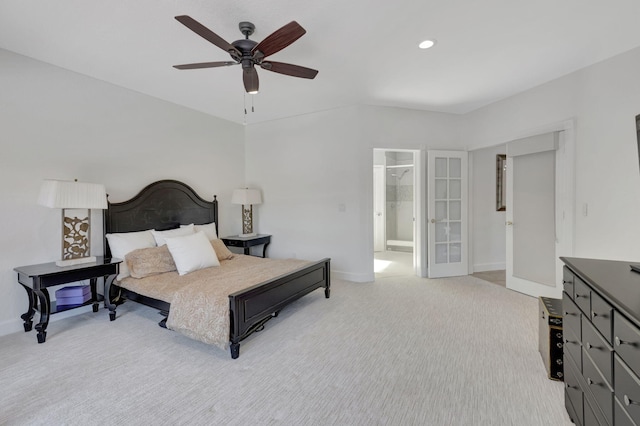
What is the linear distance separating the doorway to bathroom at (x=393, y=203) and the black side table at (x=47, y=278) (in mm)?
5235

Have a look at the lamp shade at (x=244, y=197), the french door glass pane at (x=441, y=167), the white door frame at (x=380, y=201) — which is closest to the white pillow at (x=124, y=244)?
the lamp shade at (x=244, y=197)

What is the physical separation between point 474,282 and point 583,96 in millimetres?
2690

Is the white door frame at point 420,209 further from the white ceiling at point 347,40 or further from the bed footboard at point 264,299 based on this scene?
the bed footboard at point 264,299

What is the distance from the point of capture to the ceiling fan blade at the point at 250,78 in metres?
2.30

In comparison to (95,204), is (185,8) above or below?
above

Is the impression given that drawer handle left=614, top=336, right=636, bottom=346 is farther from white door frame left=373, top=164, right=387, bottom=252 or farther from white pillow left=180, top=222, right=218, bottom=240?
white door frame left=373, top=164, right=387, bottom=252

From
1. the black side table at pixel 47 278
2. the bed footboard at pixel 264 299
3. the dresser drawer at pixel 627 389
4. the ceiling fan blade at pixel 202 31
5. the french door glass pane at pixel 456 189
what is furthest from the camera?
the french door glass pane at pixel 456 189

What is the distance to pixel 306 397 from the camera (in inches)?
69.5

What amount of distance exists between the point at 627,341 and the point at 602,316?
8.2 inches

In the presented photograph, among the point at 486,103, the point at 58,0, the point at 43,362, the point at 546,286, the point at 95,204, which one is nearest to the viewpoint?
the point at 58,0

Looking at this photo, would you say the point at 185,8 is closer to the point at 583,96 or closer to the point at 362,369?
the point at 362,369

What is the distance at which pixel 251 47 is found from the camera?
85.1 inches

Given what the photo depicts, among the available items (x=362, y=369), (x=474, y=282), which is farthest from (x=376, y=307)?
(x=474, y=282)

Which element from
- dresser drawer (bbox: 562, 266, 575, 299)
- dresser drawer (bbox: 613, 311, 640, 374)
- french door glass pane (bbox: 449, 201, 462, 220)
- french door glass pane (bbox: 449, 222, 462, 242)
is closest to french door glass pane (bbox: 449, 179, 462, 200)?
french door glass pane (bbox: 449, 201, 462, 220)
